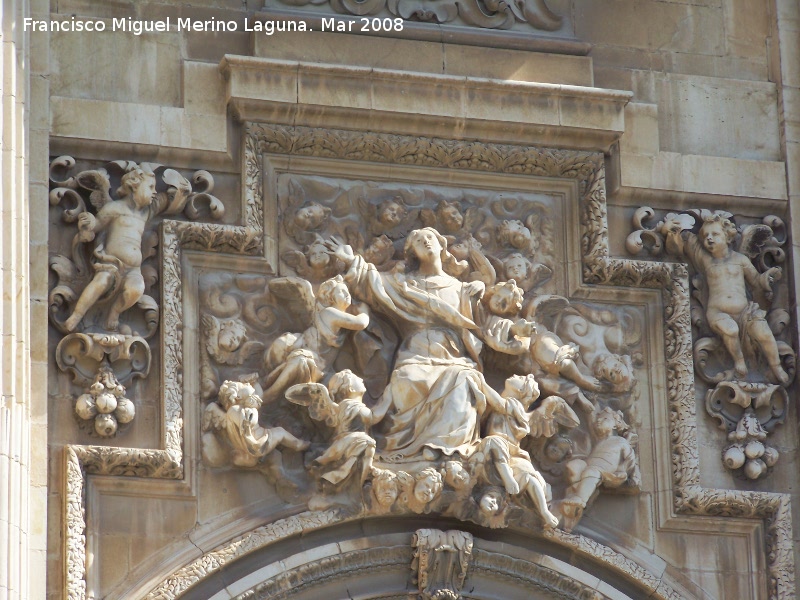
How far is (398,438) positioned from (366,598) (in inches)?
39.4

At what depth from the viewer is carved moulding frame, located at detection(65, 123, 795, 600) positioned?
15719 millimetres

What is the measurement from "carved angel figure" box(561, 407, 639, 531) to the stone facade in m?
0.02

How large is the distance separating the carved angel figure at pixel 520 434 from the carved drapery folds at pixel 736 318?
Result: 43.1 inches

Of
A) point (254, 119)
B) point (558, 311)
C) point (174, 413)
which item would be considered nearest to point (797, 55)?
point (558, 311)

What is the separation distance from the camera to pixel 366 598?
16031mm

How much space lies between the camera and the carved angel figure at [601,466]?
1638 cm

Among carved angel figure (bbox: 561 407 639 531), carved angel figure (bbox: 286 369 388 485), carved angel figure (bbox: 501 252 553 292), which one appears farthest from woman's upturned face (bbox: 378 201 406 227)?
carved angel figure (bbox: 561 407 639 531)

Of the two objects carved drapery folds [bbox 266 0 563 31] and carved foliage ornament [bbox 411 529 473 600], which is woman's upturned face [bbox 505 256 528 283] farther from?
carved foliage ornament [bbox 411 529 473 600]

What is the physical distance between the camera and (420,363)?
1636 centimetres

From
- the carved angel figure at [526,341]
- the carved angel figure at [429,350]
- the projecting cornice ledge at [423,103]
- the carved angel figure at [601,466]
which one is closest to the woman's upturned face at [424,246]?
the carved angel figure at [429,350]

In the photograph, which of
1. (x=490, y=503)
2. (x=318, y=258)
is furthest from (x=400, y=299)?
(x=490, y=503)

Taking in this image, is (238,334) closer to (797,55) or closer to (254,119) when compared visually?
(254,119)

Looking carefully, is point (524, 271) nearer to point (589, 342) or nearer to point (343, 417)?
point (589, 342)

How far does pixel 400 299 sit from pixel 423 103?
1.32m
